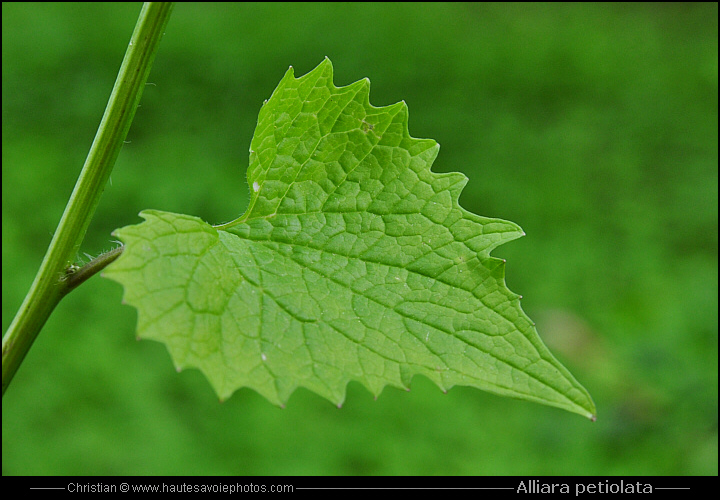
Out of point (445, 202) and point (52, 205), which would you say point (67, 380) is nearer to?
point (52, 205)

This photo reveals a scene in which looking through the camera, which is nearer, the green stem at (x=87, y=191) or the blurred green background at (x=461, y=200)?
the green stem at (x=87, y=191)

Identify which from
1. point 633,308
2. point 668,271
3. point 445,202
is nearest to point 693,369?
point 633,308

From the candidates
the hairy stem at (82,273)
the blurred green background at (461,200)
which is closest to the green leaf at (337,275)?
the hairy stem at (82,273)

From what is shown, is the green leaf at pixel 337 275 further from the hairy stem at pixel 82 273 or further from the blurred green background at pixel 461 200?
the blurred green background at pixel 461 200

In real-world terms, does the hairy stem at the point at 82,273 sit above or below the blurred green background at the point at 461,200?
A: below

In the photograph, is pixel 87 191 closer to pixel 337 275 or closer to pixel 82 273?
pixel 82 273

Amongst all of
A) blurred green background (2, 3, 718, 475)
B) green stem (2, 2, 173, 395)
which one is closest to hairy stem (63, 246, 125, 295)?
green stem (2, 2, 173, 395)

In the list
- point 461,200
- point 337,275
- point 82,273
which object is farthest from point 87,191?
point 461,200
